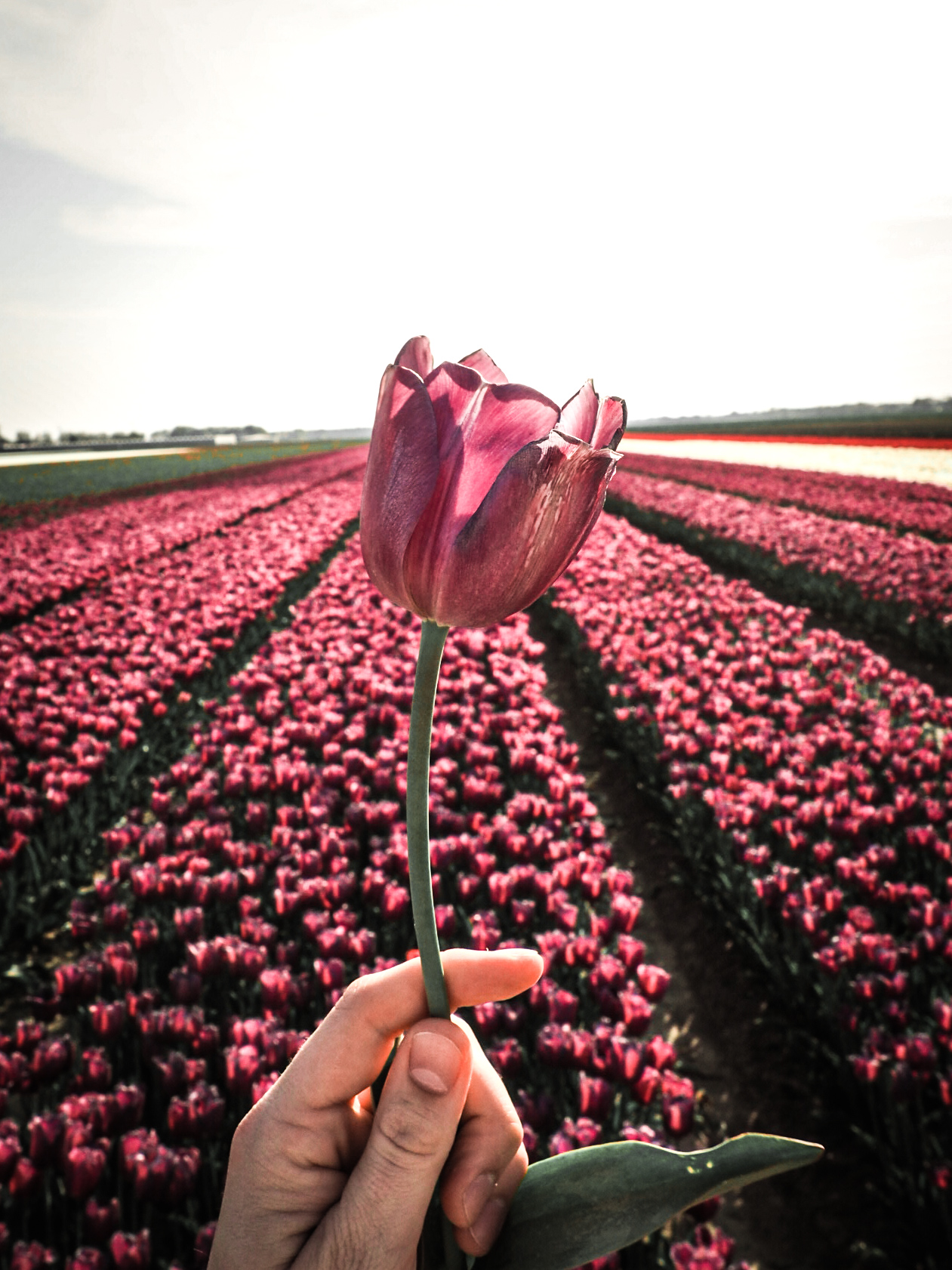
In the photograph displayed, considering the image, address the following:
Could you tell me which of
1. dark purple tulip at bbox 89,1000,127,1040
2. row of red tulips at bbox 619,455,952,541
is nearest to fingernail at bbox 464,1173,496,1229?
dark purple tulip at bbox 89,1000,127,1040

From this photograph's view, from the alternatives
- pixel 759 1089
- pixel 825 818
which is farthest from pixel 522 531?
pixel 825 818

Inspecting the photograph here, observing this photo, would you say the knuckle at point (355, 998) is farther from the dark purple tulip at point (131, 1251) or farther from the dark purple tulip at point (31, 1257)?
the dark purple tulip at point (31, 1257)

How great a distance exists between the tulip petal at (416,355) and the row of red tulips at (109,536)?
7638 millimetres

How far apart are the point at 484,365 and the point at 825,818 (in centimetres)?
337

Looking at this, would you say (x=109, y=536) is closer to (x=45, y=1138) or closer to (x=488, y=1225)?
(x=45, y=1138)

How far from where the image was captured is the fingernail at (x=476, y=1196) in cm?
93

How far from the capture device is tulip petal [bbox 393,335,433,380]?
0.73 metres

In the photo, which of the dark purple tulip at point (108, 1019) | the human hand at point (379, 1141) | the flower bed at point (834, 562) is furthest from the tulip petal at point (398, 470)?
the flower bed at point (834, 562)

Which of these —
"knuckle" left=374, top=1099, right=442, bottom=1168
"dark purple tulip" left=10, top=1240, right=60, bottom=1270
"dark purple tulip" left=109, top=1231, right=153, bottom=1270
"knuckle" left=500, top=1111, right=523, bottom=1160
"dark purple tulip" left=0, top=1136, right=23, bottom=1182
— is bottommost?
"dark purple tulip" left=10, top=1240, right=60, bottom=1270

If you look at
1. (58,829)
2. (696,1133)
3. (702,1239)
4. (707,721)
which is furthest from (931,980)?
(58,829)

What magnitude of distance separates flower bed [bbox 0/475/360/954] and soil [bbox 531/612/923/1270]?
2.78m

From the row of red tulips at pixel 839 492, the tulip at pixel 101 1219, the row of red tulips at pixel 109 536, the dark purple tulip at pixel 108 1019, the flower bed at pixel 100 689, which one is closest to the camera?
the tulip at pixel 101 1219

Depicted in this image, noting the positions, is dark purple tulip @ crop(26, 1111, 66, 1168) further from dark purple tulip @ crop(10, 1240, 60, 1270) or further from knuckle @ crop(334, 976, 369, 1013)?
knuckle @ crop(334, 976, 369, 1013)

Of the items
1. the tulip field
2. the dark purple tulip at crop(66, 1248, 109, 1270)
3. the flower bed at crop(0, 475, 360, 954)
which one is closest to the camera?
the dark purple tulip at crop(66, 1248, 109, 1270)
